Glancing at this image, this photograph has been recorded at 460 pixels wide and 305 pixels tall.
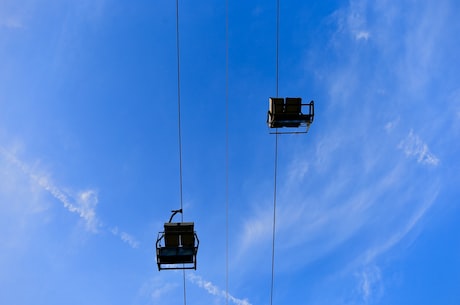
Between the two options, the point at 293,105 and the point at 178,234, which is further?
the point at 293,105

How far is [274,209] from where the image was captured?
20.7 meters

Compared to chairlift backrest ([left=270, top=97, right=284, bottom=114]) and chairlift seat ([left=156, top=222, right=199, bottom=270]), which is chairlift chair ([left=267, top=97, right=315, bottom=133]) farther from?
chairlift seat ([left=156, top=222, right=199, bottom=270])

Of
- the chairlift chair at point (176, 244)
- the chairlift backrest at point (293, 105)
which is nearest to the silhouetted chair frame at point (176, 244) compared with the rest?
the chairlift chair at point (176, 244)

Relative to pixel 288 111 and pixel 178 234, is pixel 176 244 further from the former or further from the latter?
pixel 288 111

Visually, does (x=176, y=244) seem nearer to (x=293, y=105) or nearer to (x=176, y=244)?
(x=176, y=244)

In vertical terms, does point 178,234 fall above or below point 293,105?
below

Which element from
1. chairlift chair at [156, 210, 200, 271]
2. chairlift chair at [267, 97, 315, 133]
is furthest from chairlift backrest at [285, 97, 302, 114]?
chairlift chair at [156, 210, 200, 271]

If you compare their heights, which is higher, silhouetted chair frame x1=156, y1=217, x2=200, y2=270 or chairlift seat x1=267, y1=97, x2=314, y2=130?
chairlift seat x1=267, y1=97, x2=314, y2=130

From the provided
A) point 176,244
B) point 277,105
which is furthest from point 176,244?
point 277,105

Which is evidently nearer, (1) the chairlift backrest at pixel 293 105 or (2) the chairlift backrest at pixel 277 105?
(1) the chairlift backrest at pixel 293 105

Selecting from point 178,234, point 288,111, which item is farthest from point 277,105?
point 178,234

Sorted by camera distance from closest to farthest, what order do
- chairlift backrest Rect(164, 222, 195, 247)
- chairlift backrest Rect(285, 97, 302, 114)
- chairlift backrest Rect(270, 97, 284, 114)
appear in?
chairlift backrest Rect(164, 222, 195, 247)
chairlift backrest Rect(285, 97, 302, 114)
chairlift backrest Rect(270, 97, 284, 114)

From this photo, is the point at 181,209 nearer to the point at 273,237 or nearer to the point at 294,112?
the point at 273,237

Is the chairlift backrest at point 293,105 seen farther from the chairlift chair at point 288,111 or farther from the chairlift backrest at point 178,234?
the chairlift backrest at point 178,234
